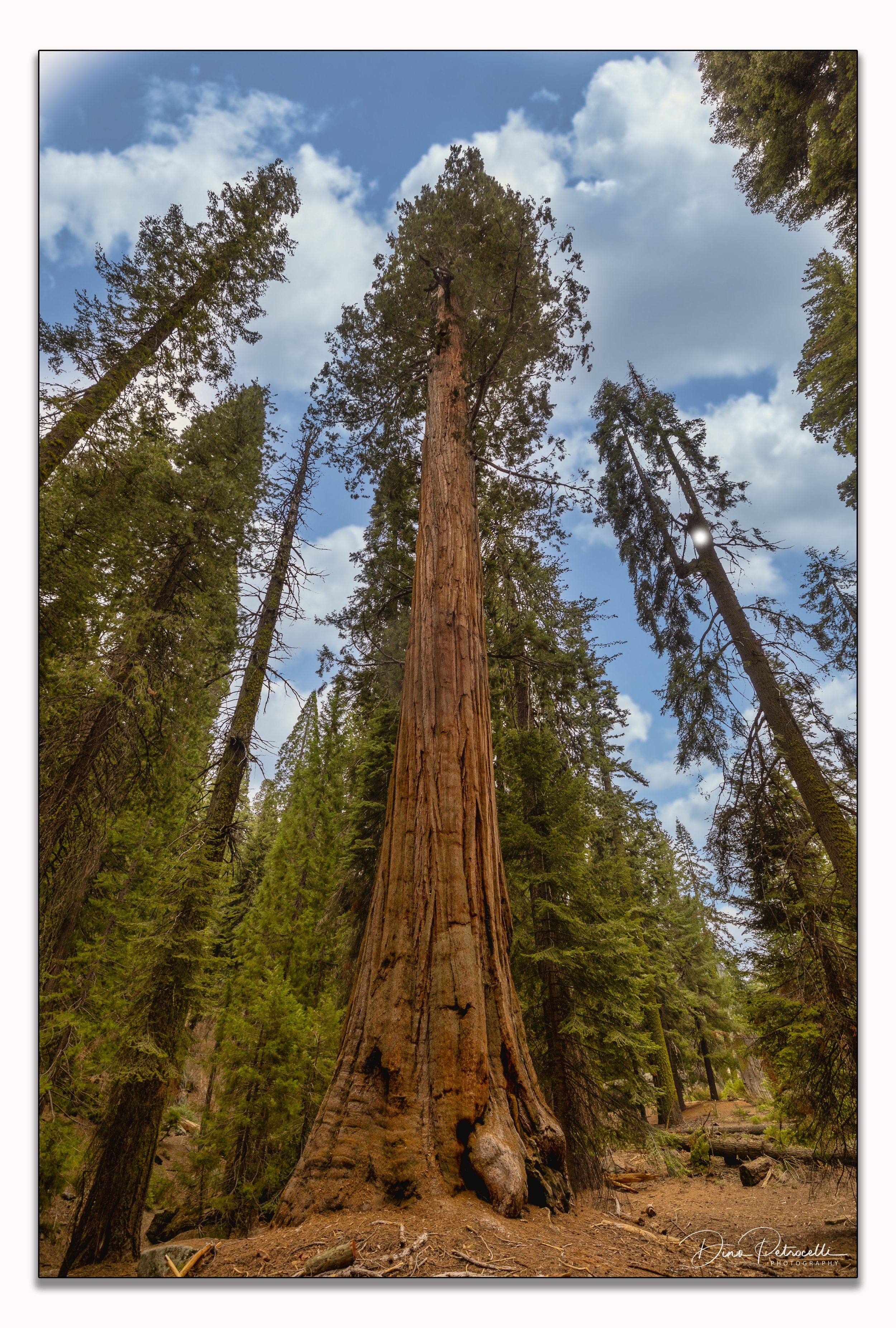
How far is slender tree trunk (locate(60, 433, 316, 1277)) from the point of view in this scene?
4758 mm

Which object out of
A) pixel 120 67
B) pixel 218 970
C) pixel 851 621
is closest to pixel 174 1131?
pixel 218 970

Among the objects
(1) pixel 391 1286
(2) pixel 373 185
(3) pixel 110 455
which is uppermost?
(2) pixel 373 185

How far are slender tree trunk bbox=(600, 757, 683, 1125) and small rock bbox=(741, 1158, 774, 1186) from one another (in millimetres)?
1482

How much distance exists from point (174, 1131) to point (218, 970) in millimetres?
9189

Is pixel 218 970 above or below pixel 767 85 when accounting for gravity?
below

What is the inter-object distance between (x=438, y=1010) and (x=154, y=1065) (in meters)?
4.63

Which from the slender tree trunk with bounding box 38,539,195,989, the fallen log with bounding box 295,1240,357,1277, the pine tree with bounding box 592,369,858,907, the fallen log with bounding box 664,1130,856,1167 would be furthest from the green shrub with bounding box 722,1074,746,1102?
the fallen log with bounding box 295,1240,357,1277

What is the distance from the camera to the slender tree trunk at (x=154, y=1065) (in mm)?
4758

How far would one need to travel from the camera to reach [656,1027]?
13219 mm

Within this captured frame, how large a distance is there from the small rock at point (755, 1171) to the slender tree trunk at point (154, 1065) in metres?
9.36

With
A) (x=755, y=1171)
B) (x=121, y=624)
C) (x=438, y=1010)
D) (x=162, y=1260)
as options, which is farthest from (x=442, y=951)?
(x=755, y=1171)

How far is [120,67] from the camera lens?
13.1 ft

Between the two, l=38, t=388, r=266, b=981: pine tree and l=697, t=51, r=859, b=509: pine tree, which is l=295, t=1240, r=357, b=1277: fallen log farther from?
l=697, t=51, r=859, b=509: pine tree

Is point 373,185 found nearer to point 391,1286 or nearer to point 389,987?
point 389,987
